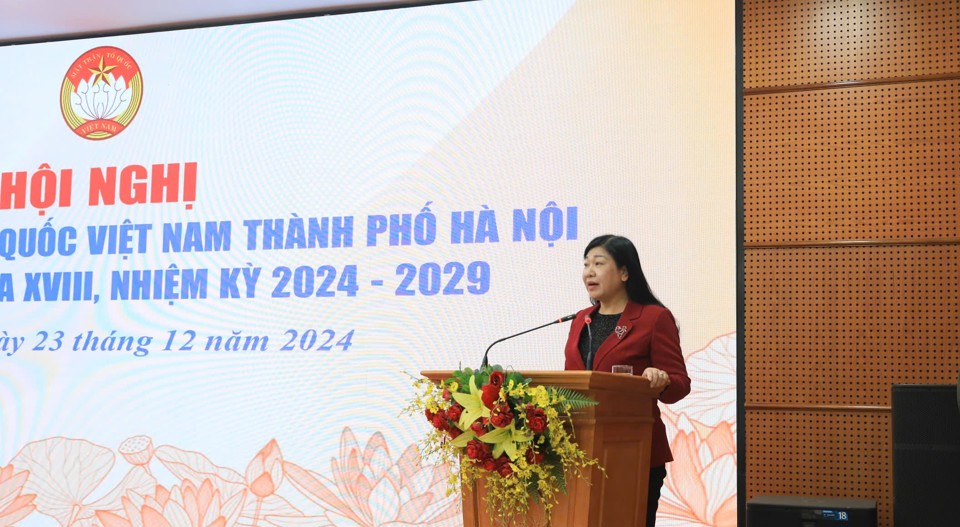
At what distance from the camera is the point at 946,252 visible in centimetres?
Result: 430

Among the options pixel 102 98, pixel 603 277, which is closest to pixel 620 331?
pixel 603 277

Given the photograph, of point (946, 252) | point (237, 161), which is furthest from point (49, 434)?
point (946, 252)

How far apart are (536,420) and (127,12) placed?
3.97 meters

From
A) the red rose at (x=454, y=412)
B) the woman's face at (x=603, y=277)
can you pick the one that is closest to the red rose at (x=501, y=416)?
the red rose at (x=454, y=412)

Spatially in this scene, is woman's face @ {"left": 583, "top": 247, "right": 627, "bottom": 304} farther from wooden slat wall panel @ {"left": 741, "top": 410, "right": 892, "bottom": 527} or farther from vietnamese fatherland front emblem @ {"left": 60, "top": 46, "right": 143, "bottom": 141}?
vietnamese fatherland front emblem @ {"left": 60, "top": 46, "right": 143, "bottom": 141}

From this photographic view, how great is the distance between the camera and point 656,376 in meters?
3.09

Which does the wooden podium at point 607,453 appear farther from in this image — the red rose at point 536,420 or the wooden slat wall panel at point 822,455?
the wooden slat wall panel at point 822,455

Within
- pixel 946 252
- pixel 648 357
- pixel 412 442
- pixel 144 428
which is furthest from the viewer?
pixel 144 428

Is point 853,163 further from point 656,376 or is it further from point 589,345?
point 656,376

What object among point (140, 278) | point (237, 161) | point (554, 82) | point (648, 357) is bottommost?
point (648, 357)

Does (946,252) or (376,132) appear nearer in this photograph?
(946,252)

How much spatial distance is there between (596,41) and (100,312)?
2949 millimetres

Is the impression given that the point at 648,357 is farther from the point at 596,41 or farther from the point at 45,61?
the point at 45,61

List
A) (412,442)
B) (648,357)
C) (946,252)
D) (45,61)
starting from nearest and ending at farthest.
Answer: (648,357)
(946,252)
(412,442)
(45,61)
